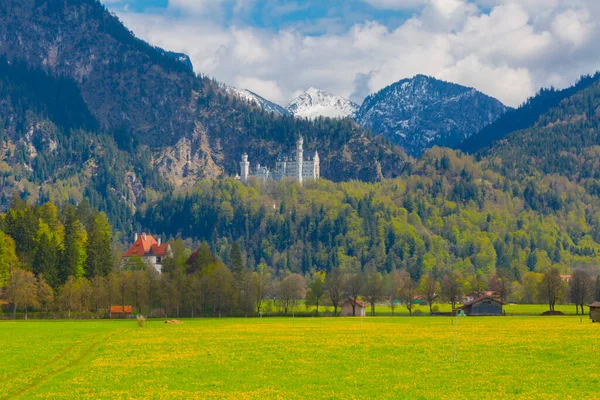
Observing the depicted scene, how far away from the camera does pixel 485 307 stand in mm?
184000

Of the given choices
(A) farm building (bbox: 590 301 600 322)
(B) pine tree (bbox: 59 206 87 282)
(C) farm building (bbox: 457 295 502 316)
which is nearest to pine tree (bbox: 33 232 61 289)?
(B) pine tree (bbox: 59 206 87 282)

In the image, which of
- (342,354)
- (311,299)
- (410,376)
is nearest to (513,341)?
(342,354)

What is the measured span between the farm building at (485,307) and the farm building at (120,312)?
63.7 meters

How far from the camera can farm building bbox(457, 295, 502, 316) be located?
182 meters

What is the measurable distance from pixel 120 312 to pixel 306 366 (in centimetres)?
10993

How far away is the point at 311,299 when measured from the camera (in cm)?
19638

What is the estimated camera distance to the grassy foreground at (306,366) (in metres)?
54.5

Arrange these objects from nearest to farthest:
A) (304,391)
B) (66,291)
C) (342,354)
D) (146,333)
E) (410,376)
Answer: (304,391) < (410,376) < (342,354) < (146,333) < (66,291)

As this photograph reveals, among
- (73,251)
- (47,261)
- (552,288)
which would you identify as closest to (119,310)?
(73,251)

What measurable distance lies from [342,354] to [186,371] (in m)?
15.3

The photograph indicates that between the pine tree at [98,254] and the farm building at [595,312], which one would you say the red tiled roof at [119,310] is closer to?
the pine tree at [98,254]

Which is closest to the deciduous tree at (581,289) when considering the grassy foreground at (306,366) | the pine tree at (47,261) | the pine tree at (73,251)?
the grassy foreground at (306,366)

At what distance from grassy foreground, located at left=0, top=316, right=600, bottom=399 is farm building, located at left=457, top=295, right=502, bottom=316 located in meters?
83.8

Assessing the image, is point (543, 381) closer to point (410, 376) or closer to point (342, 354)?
point (410, 376)
